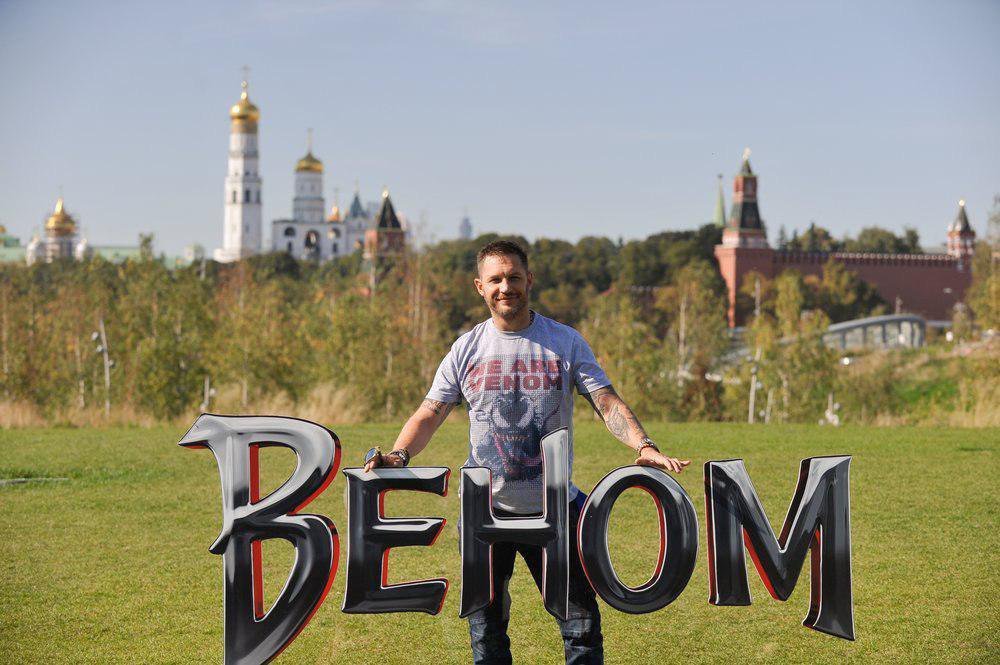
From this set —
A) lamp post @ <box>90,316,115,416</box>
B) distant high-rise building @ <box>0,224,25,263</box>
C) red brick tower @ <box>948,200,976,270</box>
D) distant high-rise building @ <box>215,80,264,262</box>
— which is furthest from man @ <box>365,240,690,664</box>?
distant high-rise building @ <box>215,80,264,262</box>

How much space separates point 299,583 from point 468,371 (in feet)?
3.00

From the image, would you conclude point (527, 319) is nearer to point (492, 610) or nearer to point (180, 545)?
point (492, 610)

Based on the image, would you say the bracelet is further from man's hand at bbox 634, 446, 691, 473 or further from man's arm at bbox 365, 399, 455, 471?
man's hand at bbox 634, 446, 691, 473

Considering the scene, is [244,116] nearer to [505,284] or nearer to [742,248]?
[742,248]

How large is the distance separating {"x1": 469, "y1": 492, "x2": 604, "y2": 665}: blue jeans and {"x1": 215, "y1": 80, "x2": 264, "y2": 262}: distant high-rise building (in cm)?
13390

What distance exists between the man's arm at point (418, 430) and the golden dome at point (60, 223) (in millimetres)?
102510

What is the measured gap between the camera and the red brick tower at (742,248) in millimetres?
75562

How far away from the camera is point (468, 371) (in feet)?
12.7

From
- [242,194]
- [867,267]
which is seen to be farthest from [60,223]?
[867,267]

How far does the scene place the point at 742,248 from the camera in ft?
249

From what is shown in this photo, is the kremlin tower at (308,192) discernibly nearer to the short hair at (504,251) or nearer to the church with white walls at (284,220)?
the church with white walls at (284,220)

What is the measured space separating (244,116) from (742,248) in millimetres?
72339

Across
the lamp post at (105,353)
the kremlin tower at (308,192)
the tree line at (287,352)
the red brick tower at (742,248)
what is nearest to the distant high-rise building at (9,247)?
the kremlin tower at (308,192)

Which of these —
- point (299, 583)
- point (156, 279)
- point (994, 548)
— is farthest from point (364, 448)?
point (156, 279)
